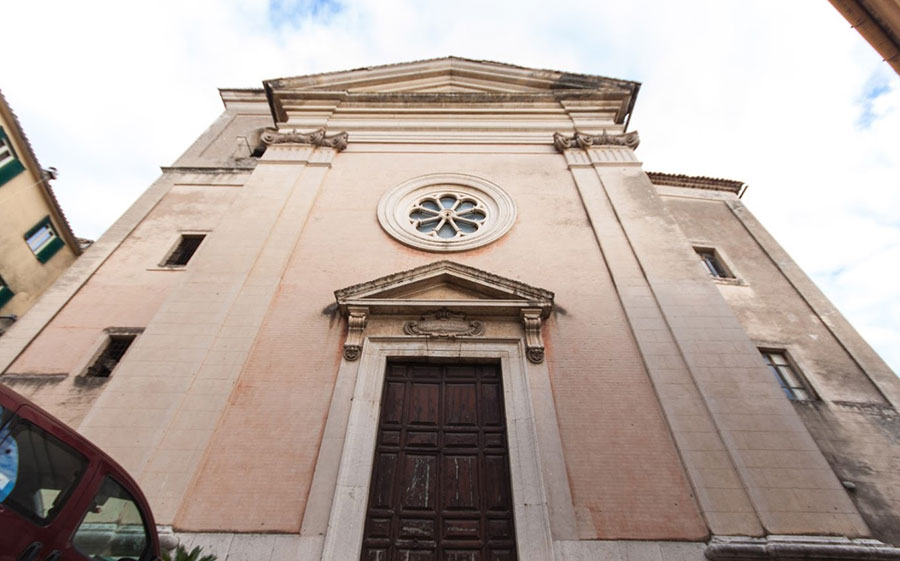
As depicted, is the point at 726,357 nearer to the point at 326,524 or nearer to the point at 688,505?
the point at 688,505

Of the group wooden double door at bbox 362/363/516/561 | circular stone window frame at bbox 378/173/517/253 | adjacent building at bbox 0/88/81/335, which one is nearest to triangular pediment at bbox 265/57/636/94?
circular stone window frame at bbox 378/173/517/253

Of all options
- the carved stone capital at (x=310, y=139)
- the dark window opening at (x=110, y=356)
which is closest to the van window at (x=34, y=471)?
the dark window opening at (x=110, y=356)

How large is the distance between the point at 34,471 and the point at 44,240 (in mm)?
15424

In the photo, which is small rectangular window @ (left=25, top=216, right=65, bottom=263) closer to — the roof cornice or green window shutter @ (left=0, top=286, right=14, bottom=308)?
green window shutter @ (left=0, top=286, right=14, bottom=308)

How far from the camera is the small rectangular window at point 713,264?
401 inches

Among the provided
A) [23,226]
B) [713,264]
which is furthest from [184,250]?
[713,264]

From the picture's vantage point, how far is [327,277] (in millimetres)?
8016

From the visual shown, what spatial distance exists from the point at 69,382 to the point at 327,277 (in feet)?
15.0

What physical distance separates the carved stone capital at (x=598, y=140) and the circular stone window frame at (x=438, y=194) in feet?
7.36

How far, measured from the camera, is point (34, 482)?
2625 millimetres

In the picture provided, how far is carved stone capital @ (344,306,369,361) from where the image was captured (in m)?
6.79

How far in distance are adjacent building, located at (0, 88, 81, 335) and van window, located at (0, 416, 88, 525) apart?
11.8 metres

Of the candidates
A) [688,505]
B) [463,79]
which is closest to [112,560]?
[688,505]

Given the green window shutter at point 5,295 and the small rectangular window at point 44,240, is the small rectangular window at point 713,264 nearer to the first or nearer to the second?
the green window shutter at point 5,295
